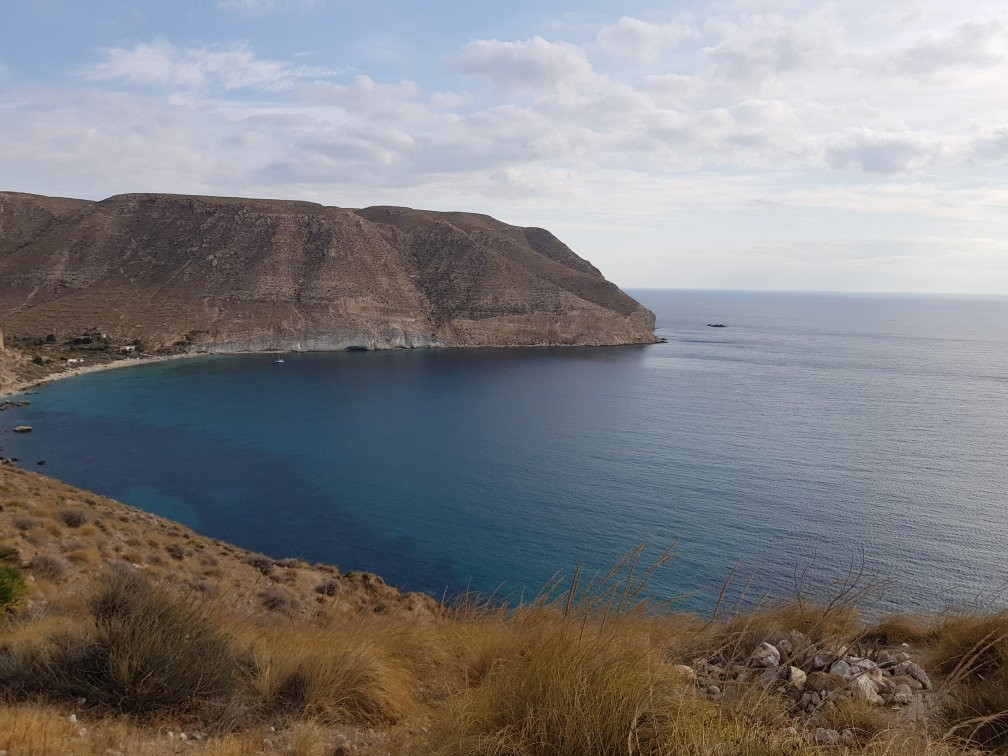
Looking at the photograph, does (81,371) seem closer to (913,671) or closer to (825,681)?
(825,681)

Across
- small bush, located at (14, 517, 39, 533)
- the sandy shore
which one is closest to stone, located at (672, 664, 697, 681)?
small bush, located at (14, 517, 39, 533)

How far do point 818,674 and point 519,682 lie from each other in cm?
201

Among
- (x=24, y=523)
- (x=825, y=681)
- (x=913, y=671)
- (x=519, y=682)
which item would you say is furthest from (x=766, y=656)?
(x=24, y=523)

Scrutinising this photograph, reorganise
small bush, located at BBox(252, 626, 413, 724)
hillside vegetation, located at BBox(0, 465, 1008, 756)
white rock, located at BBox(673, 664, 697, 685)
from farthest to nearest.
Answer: small bush, located at BBox(252, 626, 413, 724), white rock, located at BBox(673, 664, 697, 685), hillside vegetation, located at BBox(0, 465, 1008, 756)

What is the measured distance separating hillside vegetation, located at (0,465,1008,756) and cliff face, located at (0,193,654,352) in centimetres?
8238

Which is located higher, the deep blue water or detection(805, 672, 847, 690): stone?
detection(805, 672, 847, 690): stone

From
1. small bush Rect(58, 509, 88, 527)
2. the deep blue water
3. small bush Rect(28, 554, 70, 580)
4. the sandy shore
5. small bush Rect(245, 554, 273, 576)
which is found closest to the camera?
small bush Rect(28, 554, 70, 580)

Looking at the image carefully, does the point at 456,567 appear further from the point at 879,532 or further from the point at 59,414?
the point at 59,414

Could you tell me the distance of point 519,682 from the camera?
2.95 metres

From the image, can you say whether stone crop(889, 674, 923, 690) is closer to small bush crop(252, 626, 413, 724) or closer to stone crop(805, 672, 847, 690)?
stone crop(805, 672, 847, 690)

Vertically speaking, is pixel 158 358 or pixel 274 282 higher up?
pixel 274 282

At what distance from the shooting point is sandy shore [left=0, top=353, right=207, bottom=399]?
52.5 meters

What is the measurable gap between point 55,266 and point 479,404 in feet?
243

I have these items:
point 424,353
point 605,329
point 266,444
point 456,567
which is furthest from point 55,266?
point 456,567
